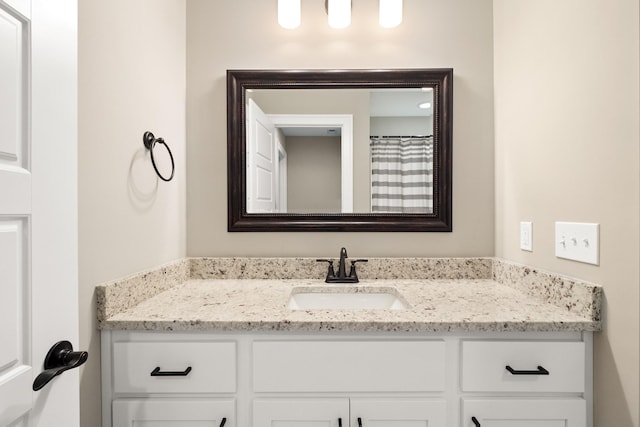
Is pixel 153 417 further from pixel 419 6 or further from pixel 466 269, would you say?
pixel 419 6

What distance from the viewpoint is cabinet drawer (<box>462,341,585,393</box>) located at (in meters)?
1.09

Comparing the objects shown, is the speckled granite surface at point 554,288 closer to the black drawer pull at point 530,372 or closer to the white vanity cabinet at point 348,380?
the white vanity cabinet at point 348,380

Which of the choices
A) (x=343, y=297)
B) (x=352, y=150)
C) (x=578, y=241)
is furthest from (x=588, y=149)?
(x=343, y=297)

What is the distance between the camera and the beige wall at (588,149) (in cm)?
95

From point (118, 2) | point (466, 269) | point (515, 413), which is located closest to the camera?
point (515, 413)

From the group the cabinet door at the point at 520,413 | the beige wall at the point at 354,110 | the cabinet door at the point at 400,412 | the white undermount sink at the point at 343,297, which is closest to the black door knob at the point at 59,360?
the cabinet door at the point at 400,412

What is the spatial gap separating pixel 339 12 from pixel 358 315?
1.33 metres

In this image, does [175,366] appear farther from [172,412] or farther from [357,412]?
[357,412]

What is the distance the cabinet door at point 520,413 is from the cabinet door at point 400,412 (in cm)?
9

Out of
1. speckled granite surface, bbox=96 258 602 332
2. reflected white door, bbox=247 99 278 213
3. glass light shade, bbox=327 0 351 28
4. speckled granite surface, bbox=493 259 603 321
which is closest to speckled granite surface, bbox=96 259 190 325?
speckled granite surface, bbox=96 258 602 332

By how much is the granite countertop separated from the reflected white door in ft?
1.76

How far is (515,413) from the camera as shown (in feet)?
3.58

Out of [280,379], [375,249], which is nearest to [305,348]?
[280,379]

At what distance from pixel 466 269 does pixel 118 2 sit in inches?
66.8
